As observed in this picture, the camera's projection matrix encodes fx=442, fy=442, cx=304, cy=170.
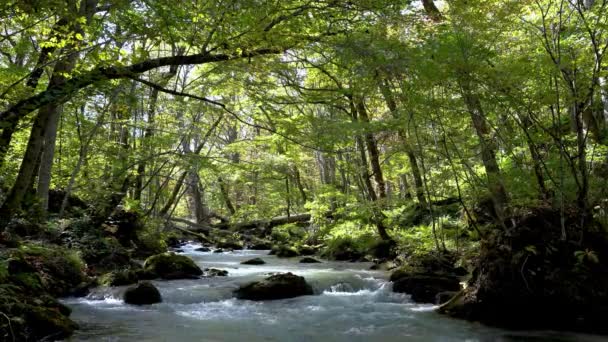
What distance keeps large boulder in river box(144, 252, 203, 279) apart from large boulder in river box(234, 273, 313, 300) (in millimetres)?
2576

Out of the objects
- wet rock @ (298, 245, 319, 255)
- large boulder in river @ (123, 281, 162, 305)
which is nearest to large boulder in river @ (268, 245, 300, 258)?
wet rock @ (298, 245, 319, 255)

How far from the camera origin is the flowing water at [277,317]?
22.0ft

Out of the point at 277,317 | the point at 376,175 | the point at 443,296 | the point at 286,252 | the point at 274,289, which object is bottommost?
the point at 277,317

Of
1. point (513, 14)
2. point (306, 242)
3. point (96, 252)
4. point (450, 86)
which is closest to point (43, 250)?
point (96, 252)

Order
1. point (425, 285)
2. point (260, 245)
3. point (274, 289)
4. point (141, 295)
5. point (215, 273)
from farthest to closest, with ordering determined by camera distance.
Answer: point (260, 245) < point (215, 273) < point (274, 289) < point (425, 285) < point (141, 295)

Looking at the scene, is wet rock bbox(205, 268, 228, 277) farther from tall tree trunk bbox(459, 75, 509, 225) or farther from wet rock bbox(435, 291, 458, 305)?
tall tree trunk bbox(459, 75, 509, 225)

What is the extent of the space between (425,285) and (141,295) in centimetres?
585

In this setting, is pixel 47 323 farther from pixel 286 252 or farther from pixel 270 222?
pixel 270 222

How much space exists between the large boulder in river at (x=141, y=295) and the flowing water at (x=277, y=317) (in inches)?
7.9

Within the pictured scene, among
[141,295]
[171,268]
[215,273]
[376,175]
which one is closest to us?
[141,295]

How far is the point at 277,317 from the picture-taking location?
316 inches

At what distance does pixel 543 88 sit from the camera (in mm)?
7301

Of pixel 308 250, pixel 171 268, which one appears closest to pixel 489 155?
pixel 171 268

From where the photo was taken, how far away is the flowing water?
22.0 feet
